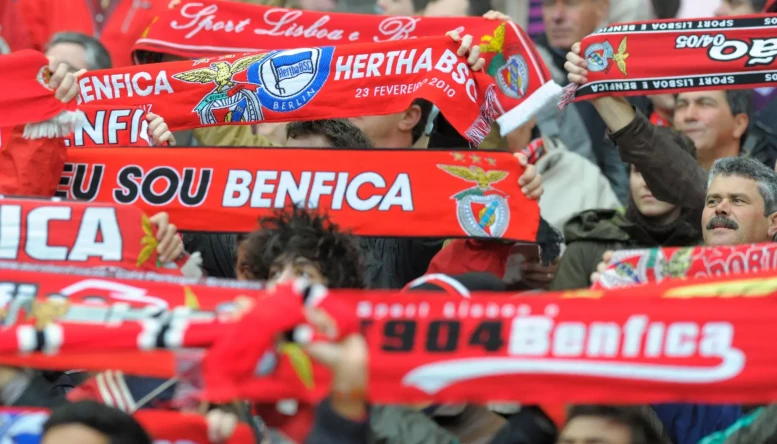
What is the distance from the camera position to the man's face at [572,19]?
7820mm

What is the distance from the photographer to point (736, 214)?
18.3ft

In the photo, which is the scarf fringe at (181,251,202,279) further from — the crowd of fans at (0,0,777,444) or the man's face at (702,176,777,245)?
the man's face at (702,176,777,245)

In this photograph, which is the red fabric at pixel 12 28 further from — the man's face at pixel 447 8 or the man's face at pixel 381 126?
the man's face at pixel 381 126

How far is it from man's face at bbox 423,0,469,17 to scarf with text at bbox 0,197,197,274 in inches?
121

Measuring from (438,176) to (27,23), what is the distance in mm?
3765

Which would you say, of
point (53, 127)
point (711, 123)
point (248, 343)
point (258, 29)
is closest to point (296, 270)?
point (248, 343)

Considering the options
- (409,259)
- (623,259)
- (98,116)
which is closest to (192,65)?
(98,116)

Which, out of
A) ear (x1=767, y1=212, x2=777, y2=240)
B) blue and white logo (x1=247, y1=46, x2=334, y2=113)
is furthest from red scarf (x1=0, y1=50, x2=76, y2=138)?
ear (x1=767, y1=212, x2=777, y2=240)

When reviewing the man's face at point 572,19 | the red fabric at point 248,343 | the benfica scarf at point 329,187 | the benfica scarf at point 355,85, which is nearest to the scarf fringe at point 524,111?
the benfica scarf at point 355,85

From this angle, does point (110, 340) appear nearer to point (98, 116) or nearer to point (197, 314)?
point (197, 314)

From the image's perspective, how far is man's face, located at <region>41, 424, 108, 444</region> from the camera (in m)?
3.70

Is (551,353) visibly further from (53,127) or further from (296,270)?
(53,127)

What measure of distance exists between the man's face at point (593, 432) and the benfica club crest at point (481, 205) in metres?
1.43

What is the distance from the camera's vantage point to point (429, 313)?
3.77 m
